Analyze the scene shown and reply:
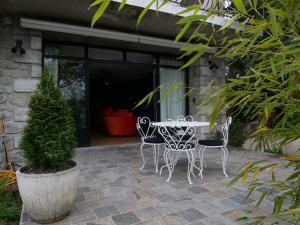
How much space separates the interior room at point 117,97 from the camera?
8323 mm

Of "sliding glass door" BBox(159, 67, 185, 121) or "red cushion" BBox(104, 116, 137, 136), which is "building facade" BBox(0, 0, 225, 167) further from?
"red cushion" BBox(104, 116, 137, 136)

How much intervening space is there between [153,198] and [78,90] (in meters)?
3.75

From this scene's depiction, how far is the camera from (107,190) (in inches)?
112

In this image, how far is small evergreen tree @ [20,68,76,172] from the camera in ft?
6.63

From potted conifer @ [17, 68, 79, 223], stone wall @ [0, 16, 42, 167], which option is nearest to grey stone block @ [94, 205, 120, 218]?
potted conifer @ [17, 68, 79, 223]

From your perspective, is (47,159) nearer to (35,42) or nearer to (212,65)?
(35,42)

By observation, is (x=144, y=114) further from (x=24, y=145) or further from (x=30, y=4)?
(x=24, y=145)

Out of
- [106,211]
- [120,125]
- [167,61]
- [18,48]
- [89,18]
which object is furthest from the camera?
[120,125]

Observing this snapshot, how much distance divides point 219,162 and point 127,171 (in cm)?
166

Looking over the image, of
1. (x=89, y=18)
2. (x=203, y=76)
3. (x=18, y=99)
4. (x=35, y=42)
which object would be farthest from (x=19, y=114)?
(x=203, y=76)

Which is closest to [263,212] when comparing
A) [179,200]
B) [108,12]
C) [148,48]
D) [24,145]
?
[179,200]

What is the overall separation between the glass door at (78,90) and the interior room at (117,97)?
255cm

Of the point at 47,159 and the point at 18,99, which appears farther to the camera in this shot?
the point at 18,99

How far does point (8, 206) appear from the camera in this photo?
236 cm
